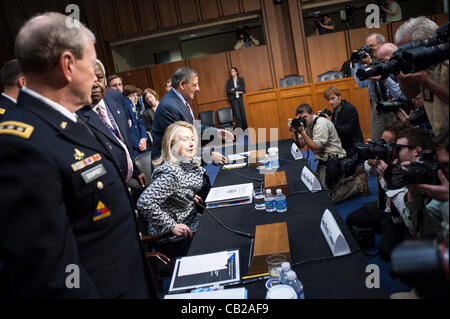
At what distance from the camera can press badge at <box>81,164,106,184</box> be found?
2.95 feet

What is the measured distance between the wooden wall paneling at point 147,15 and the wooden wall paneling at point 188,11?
2.05ft

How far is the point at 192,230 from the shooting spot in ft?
7.06

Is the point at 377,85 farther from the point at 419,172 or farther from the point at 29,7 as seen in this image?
the point at 29,7

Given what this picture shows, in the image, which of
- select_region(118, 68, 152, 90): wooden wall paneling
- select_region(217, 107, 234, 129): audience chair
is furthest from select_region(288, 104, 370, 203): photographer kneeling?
select_region(118, 68, 152, 90): wooden wall paneling

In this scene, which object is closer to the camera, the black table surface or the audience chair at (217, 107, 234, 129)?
the black table surface

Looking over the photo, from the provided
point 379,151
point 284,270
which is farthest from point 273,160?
point 284,270

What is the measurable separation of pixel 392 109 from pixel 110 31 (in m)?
7.79

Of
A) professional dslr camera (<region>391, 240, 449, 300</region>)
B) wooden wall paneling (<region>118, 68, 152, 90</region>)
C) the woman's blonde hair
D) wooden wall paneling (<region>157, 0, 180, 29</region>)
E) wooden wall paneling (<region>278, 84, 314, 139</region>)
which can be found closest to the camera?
professional dslr camera (<region>391, 240, 449, 300</region>)

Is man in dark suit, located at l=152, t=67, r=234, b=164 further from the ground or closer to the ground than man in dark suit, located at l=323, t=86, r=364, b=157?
further from the ground

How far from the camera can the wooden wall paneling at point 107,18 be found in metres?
8.24

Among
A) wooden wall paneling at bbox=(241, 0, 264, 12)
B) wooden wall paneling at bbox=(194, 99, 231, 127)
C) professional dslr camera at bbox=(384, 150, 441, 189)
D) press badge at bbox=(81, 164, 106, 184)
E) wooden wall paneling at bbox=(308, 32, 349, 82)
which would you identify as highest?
wooden wall paneling at bbox=(241, 0, 264, 12)

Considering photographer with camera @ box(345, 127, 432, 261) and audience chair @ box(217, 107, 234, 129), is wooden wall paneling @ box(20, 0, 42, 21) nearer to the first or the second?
audience chair @ box(217, 107, 234, 129)

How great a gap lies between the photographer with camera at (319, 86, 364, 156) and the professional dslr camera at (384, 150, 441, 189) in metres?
2.75

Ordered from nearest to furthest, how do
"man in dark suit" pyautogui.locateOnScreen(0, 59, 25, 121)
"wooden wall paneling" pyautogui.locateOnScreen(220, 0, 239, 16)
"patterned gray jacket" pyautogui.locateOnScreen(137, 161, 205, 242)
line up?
"patterned gray jacket" pyautogui.locateOnScreen(137, 161, 205, 242)
"man in dark suit" pyautogui.locateOnScreen(0, 59, 25, 121)
"wooden wall paneling" pyautogui.locateOnScreen(220, 0, 239, 16)
